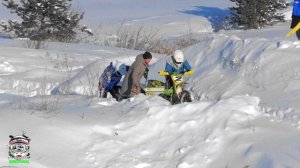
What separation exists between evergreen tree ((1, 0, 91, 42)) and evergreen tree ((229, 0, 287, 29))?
9.14 metres

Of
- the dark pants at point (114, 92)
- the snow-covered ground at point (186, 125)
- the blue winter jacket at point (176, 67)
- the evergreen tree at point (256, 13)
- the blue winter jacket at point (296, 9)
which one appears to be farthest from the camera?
the evergreen tree at point (256, 13)

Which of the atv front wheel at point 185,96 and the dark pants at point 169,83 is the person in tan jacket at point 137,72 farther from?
the atv front wheel at point 185,96

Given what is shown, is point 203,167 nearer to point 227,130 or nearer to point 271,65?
point 227,130

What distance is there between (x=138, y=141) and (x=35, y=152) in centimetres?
126

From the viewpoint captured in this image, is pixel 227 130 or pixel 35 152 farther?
pixel 227 130

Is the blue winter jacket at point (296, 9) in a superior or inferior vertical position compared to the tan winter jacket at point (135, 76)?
superior

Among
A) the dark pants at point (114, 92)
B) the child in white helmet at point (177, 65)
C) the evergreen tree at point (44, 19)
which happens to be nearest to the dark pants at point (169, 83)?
the child in white helmet at point (177, 65)

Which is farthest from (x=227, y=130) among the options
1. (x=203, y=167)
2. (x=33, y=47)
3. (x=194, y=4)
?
(x=194, y=4)

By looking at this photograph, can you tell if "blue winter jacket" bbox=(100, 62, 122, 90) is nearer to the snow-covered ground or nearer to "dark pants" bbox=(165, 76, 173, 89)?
"dark pants" bbox=(165, 76, 173, 89)

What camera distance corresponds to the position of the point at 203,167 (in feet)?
18.4

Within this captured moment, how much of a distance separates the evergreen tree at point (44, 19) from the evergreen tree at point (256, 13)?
914cm

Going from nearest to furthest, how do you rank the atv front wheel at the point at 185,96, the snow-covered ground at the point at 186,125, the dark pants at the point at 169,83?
the snow-covered ground at the point at 186,125 < the atv front wheel at the point at 185,96 < the dark pants at the point at 169,83

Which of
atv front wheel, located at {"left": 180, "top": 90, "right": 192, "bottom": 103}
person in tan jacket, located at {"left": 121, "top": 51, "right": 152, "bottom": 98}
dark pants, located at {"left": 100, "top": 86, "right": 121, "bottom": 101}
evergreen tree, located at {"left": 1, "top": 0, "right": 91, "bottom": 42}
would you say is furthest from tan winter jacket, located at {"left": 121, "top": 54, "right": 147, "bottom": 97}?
evergreen tree, located at {"left": 1, "top": 0, "right": 91, "bottom": 42}

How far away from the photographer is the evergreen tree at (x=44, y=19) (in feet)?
83.1
